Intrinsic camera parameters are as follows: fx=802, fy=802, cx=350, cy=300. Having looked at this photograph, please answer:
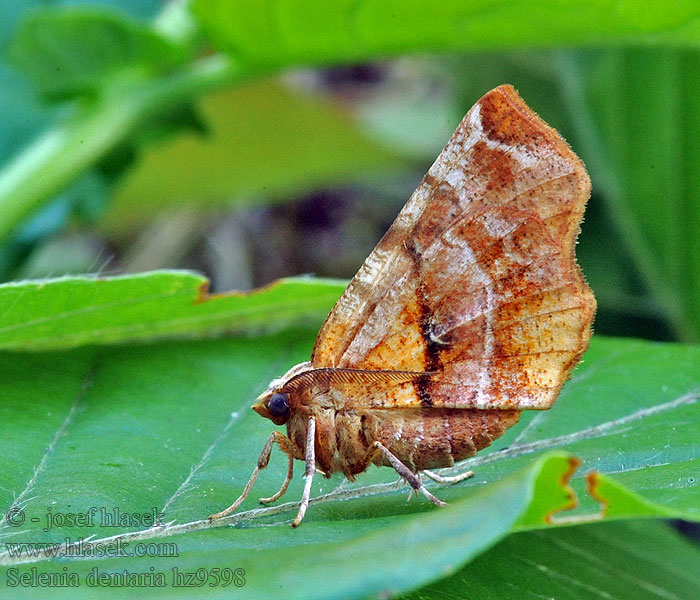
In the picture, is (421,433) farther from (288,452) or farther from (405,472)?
(288,452)

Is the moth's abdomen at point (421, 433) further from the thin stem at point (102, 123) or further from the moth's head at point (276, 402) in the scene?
the thin stem at point (102, 123)

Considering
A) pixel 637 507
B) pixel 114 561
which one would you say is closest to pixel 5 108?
pixel 114 561

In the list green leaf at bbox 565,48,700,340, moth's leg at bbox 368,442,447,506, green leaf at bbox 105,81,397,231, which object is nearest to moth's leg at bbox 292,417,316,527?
moth's leg at bbox 368,442,447,506

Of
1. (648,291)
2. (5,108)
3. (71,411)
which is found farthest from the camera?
(648,291)

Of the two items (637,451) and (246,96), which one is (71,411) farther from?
(246,96)

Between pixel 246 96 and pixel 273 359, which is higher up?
pixel 246 96

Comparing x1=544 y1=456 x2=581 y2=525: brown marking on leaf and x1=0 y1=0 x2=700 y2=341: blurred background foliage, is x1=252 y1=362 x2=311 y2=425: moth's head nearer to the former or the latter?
x1=0 y1=0 x2=700 y2=341: blurred background foliage

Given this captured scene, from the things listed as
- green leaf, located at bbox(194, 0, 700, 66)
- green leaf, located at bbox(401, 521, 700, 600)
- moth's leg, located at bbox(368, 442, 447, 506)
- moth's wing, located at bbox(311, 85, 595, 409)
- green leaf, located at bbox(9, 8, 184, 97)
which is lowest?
green leaf, located at bbox(401, 521, 700, 600)
